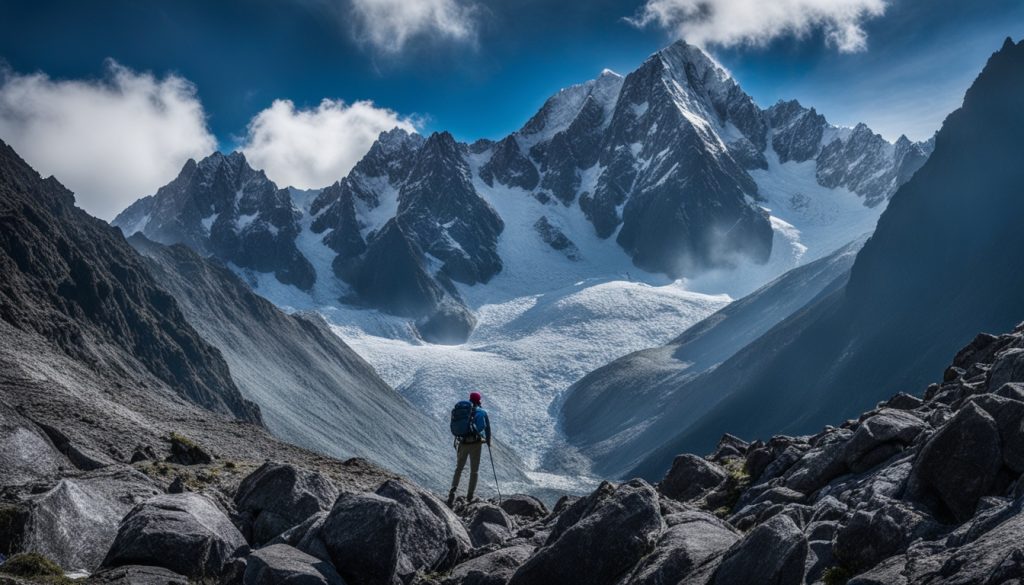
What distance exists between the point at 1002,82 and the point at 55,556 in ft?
499

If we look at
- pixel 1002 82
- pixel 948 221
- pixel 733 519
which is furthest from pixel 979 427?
pixel 1002 82

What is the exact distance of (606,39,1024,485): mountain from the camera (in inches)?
4532

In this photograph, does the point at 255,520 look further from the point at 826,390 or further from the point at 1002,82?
the point at 1002,82

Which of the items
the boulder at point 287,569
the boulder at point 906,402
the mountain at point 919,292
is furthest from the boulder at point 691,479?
the mountain at point 919,292

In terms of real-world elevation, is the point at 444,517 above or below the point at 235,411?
below

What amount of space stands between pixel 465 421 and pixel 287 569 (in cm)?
1321

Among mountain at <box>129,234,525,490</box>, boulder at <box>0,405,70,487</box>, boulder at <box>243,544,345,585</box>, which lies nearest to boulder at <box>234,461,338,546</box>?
boulder at <box>243,544,345,585</box>

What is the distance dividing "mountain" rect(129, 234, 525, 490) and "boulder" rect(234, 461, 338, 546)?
108984 mm

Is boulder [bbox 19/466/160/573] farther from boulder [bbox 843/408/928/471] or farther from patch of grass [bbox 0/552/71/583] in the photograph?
boulder [bbox 843/408/928/471]

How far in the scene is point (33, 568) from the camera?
13.8 metres

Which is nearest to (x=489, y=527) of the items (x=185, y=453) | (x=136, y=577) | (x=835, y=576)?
(x=136, y=577)

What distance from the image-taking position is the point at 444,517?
1877cm

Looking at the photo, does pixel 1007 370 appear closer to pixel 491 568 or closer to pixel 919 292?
pixel 491 568

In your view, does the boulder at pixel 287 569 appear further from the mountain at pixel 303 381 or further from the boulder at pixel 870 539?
the mountain at pixel 303 381
